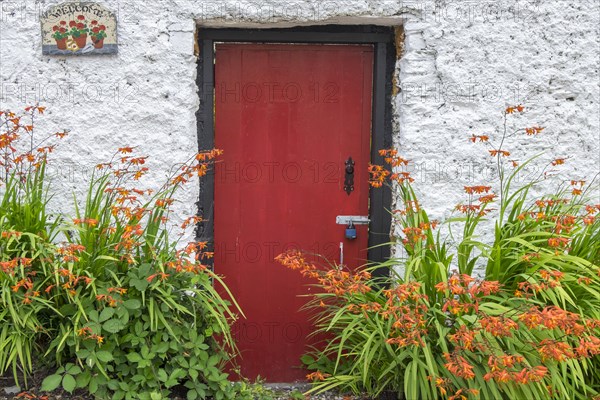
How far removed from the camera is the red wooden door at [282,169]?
4250 millimetres

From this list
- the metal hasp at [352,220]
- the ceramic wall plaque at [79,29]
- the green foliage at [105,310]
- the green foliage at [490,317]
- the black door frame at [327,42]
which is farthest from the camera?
the metal hasp at [352,220]

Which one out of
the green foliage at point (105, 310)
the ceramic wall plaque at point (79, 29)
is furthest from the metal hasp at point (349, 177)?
the ceramic wall plaque at point (79, 29)

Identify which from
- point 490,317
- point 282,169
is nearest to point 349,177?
point 282,169

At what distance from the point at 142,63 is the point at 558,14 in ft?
8.15

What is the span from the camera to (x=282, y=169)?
14.0 feet

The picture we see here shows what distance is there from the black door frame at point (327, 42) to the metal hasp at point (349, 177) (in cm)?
13

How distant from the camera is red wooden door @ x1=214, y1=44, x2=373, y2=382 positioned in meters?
4.25

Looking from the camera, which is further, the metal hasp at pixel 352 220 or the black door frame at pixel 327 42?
the metal hasp at pixel 352 220

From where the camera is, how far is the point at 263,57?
424cm

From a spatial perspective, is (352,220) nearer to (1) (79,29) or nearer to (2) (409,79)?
(2) (409,79)

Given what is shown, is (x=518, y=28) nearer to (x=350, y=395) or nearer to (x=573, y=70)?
(x=573, y=70)

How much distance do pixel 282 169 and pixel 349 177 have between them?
1.37ft

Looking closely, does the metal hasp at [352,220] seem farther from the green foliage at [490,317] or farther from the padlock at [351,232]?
the green foliage at [490,317]

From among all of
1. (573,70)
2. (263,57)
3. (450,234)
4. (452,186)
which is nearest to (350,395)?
(450,234)
